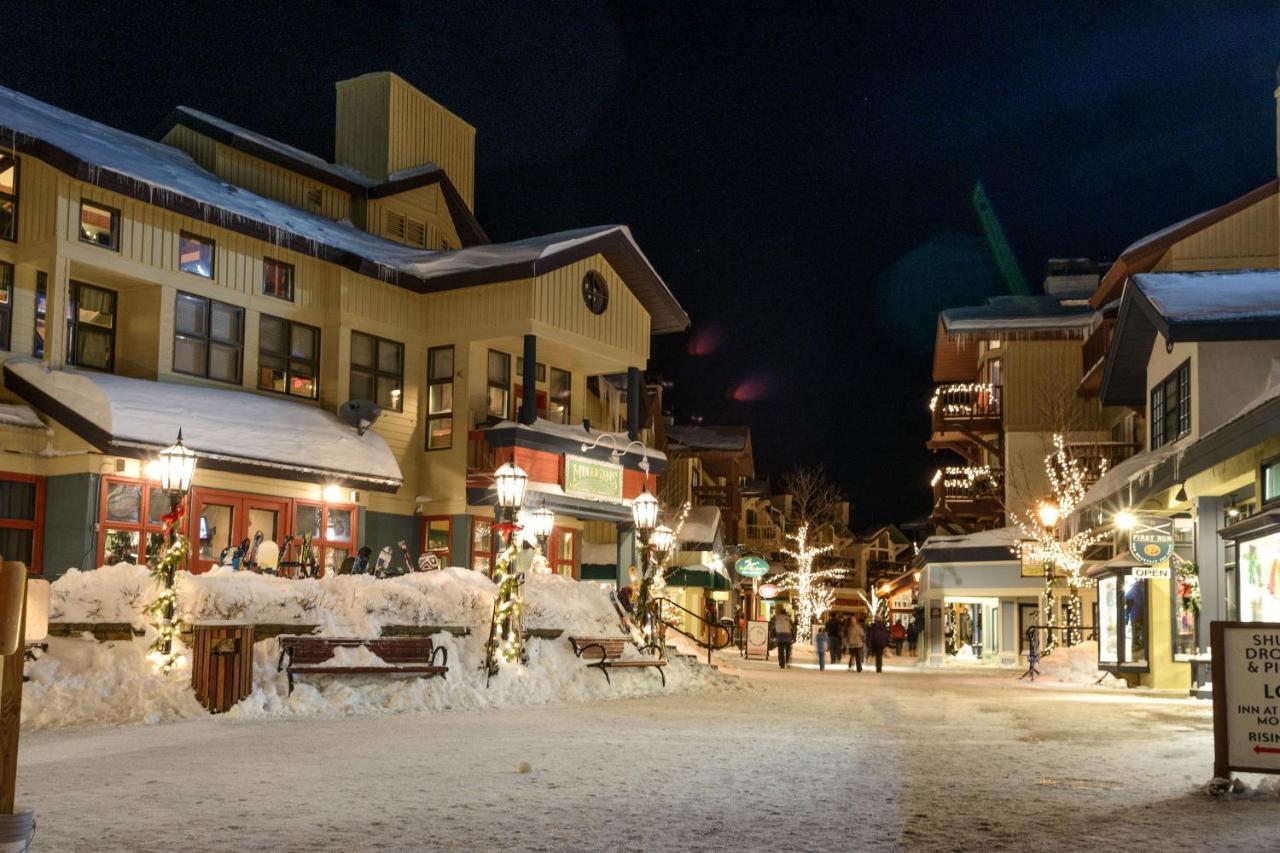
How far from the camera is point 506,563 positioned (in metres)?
20.5

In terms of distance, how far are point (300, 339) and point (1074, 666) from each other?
788 inches

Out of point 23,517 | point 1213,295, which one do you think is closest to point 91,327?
point 23,517

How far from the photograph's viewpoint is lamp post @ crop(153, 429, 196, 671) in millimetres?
16281

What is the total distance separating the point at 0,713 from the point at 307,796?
4.17 meters

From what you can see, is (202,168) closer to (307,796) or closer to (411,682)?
(411,682)

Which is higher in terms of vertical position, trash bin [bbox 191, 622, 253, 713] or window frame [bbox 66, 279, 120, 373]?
window frame [bbox 66, 279, 120, 373]

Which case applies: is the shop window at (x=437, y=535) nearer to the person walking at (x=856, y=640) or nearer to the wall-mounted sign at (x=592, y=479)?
the wall-mounted sign at (x=592, y=479)

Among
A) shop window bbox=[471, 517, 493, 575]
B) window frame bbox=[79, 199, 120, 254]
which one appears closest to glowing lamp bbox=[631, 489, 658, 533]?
shop window bbox=[471, 517, 493, 575]

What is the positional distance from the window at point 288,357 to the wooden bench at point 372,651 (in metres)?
10.2

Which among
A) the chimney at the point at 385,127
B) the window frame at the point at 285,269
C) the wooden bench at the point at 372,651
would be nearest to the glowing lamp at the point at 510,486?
the wooden bench at the point at 372,651

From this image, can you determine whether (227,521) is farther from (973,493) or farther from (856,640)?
(973,493)

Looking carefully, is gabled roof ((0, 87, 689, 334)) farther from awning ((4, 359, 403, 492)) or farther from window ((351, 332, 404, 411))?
awning ((4, 359, 403, 492))

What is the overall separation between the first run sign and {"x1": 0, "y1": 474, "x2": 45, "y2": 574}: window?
60.9 ft

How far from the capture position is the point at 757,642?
41.8 m
